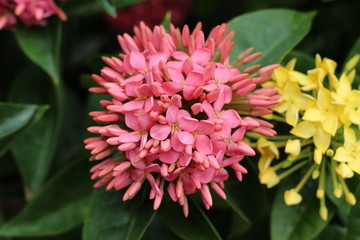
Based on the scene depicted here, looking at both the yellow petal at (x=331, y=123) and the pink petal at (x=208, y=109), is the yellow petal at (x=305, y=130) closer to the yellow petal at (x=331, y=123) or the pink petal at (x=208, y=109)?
the yellow petal at (x=331, y=123)

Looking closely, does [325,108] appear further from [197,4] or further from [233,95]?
[197,4]

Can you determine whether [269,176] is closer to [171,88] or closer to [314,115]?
[314,115]

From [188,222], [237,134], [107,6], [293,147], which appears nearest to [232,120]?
[237,134]

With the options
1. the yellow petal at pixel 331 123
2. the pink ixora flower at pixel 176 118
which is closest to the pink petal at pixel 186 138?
the pink ixora flower at pixel 176 118

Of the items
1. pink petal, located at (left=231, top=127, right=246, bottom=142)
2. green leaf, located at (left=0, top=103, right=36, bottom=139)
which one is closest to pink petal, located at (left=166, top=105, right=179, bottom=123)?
pink petal, located at (left=231, top=127, right=246, bottom=142)

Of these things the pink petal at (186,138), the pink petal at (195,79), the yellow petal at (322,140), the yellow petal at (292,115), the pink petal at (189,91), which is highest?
the pink petal at (195,79)

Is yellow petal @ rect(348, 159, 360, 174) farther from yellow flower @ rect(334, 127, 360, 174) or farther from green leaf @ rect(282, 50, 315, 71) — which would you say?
green leaf @ rect(282, 50, 315, 71)

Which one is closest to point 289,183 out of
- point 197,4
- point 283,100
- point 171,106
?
point 283,100
